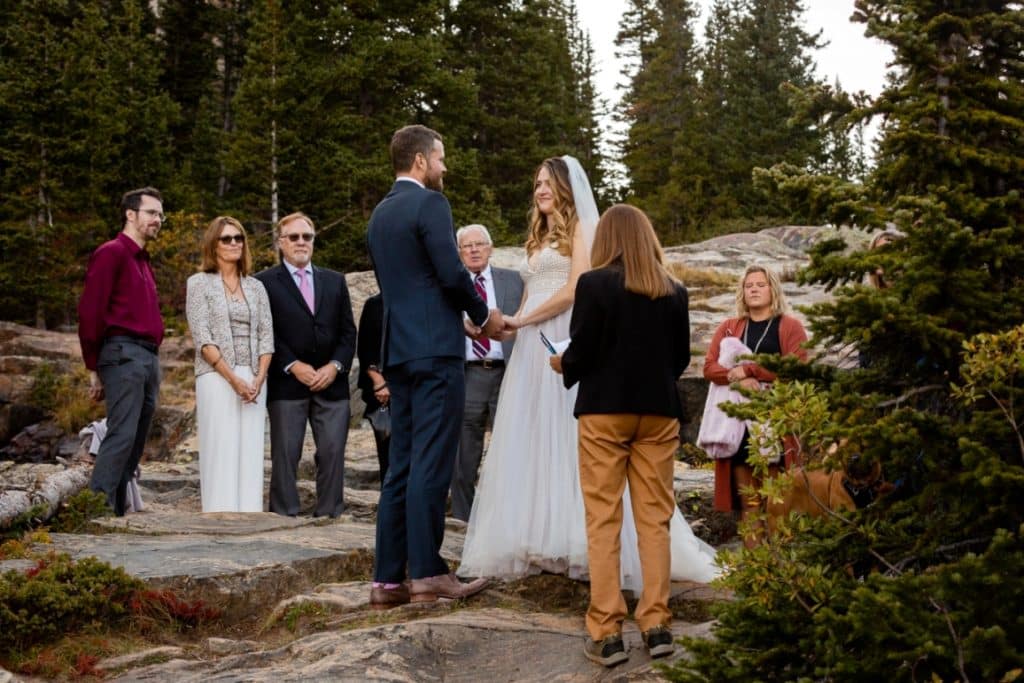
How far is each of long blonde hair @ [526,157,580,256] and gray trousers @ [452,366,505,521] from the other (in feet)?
6.91

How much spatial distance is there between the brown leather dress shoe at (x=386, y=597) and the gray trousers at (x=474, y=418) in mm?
2591

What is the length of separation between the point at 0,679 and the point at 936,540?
3.89 meters

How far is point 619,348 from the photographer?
16.9ft

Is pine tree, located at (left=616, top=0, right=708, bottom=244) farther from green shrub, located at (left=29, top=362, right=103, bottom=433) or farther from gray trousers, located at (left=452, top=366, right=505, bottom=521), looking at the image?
gray trousers, located at (left=452, top=366, right=505, bottom=521)

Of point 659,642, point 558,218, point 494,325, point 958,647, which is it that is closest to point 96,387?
point 494,325

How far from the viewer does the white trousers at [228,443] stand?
8.22 m

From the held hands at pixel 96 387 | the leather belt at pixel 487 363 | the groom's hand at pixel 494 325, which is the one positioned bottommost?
the held hands at pixel 96 387

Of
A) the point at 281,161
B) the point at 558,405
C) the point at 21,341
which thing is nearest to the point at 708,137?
the point at 281,161

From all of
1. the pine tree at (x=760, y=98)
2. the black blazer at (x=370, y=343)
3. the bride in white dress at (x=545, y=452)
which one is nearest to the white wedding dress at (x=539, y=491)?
the bride in white dress at (x=545, y=452)

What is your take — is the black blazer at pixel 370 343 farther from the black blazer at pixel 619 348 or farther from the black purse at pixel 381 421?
the black blazer at pixel 619 348

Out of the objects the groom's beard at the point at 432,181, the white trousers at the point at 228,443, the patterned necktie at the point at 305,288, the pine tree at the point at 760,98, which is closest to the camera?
the groom's beard at the point at 432,181

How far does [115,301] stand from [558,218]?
3680 millimetres

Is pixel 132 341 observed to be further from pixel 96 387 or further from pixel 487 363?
pixel 487 363

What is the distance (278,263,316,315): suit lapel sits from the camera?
867cm
